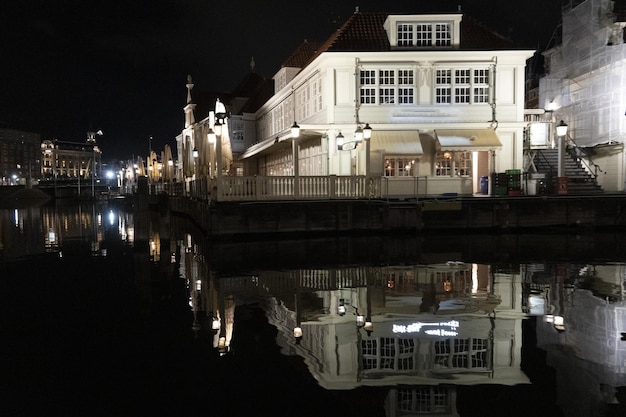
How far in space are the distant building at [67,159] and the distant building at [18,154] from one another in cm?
434

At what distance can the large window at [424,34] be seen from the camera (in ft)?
85.0

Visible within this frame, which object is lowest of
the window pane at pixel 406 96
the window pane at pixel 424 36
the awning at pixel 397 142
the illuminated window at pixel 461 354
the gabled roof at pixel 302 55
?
the illuminated window at pixel 461 354

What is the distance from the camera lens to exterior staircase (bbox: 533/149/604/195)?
24.0 meters

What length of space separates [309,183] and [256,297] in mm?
11334

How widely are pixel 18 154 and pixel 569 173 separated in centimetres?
15845

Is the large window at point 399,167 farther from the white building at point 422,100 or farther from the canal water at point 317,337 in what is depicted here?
the canal water at point 317,337

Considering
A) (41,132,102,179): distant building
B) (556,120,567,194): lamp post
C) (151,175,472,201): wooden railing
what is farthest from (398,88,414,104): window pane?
(41,132,102,179): distant building

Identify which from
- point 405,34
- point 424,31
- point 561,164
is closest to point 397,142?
point 405,34

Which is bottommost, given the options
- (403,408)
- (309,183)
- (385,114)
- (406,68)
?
(403,408)

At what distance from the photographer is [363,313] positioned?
340 inches

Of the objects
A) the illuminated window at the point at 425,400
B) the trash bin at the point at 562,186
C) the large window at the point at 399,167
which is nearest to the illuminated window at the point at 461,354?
the illuminated window at the point at 425,400

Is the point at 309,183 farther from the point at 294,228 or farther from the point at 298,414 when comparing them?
the point at 298,414

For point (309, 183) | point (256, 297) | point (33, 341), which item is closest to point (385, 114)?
point (309, 183)

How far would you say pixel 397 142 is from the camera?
2483 cm
